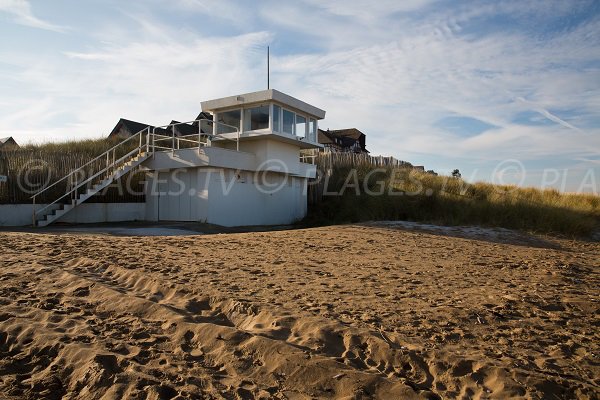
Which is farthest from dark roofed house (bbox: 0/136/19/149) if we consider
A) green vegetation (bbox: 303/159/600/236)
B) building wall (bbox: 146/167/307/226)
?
green vegetation (bbox: 303/159/600/236)

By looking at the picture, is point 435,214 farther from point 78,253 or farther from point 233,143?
Answer: point 78,253

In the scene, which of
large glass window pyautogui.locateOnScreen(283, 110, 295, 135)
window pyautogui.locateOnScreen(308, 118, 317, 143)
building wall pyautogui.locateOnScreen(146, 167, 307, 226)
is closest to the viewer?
building wall pyautogui.locateOnScreen(146, 167, 307, 226)

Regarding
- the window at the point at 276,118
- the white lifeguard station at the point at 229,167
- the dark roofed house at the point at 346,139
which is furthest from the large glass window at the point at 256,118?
the dark roofed house at the point at 346,139

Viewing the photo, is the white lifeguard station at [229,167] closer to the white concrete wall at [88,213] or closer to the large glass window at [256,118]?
the large glass window at [256,118]

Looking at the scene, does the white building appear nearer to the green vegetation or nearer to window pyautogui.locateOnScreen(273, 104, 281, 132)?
window pyautogui.locateOnScreen(273, 104, 281, 132)

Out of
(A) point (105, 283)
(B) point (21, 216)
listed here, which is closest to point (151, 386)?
(A) point (105, 283)

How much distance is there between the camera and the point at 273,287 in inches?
232

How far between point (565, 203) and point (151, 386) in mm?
18698

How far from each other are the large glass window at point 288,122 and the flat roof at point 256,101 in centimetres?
36

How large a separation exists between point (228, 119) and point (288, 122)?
2766mm

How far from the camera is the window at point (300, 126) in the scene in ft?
68.2

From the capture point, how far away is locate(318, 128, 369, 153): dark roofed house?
55816mm

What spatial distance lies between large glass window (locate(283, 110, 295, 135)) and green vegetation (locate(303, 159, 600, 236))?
4426 millimetres

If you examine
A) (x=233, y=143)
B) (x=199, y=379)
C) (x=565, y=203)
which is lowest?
(x=199, y=379)
